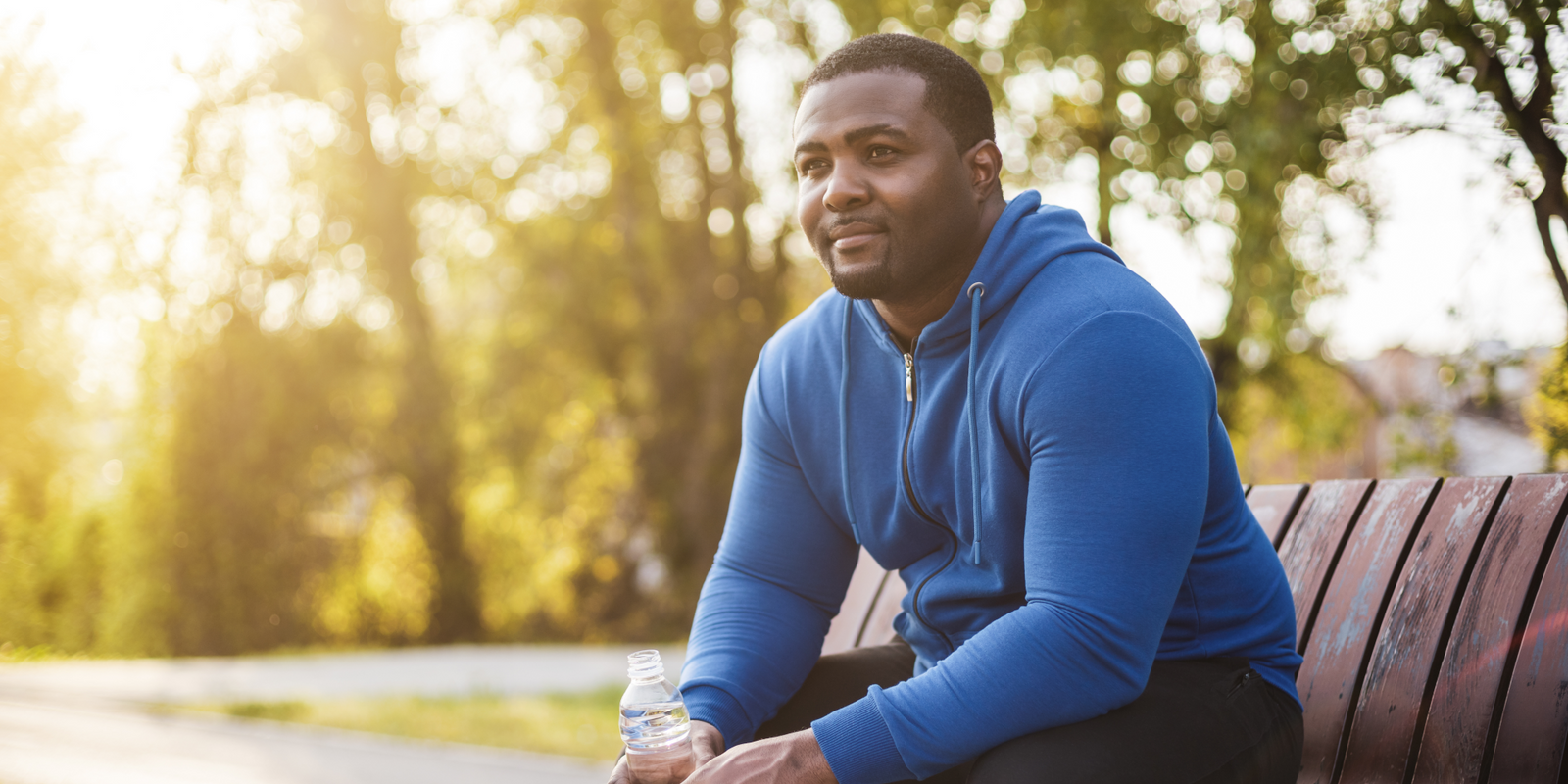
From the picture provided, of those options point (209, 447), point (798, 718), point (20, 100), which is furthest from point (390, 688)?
point (20, 100)

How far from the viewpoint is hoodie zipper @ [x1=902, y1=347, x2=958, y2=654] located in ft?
6.67

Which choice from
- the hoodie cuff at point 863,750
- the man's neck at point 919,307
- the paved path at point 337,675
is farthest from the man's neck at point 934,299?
the paved path at point 337,675

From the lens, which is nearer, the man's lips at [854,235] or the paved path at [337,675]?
the man's lips at [854,235]

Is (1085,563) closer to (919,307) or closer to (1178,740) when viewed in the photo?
(1178,740)

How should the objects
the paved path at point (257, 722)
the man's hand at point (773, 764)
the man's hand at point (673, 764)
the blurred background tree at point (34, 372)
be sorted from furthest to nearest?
the blurred background tree at point (34, 372) → the paved path at point (257, 722) → the man's hand at point (673, 764) → the man's hand at point (773, 764)

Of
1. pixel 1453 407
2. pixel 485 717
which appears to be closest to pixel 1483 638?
pixel 1453 407

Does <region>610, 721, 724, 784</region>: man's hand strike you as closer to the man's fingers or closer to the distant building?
the man's fingers

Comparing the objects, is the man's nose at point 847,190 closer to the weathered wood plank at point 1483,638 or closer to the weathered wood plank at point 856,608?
Answer: the weathered wood plank at point 856,608

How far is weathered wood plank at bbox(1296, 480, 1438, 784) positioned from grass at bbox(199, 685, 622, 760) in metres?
3.58

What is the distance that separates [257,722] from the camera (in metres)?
6.34

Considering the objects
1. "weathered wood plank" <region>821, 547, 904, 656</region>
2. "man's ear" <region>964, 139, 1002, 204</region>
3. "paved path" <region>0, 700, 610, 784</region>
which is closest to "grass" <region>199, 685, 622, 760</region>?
"paved path" <region>0, 700, 610, 784</region>

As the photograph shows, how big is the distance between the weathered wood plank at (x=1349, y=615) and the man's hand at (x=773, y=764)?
1.13 meters

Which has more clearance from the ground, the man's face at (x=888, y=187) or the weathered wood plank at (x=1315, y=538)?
the man's face at (x=888, y=187)

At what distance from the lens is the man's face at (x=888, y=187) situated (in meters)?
1.96
